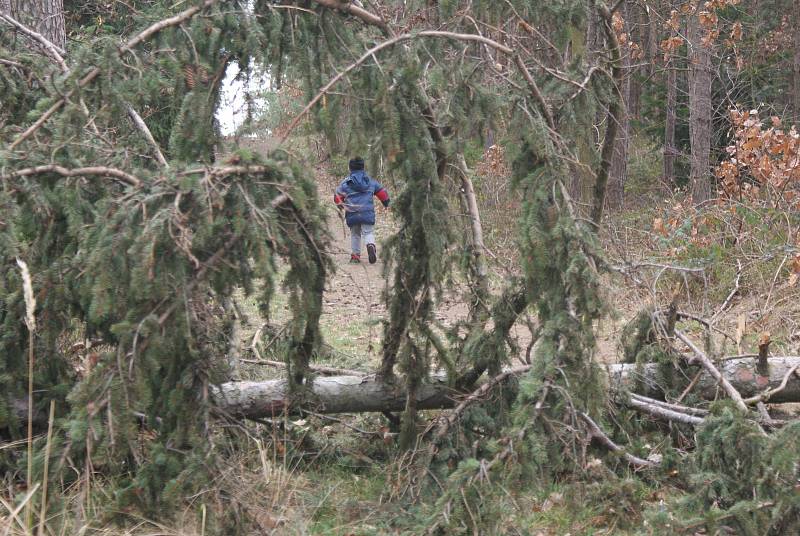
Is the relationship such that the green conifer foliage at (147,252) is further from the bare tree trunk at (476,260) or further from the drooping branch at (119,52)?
the bare tree trunk at (476,260)

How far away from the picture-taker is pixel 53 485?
4121 mm

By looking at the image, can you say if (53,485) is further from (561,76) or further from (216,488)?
(561,76)

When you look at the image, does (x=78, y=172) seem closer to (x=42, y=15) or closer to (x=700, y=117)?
(x=42, y=15)

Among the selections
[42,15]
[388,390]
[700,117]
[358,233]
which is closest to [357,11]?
[388,390]

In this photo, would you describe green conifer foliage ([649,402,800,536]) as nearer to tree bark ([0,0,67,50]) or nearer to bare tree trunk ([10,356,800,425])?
bare tree trunk ([10,356,800,425])

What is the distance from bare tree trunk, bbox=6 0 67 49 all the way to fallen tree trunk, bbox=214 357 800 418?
152 inches

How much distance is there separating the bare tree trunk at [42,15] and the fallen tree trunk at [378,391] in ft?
12.6

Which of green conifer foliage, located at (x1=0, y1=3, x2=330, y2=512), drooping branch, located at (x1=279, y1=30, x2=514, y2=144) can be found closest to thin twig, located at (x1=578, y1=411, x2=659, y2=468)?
green conifer foliage, located at (x1=0, y1=3, x2=330, y2=512)

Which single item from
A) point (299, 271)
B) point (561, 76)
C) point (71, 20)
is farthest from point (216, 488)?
point (71, 20)

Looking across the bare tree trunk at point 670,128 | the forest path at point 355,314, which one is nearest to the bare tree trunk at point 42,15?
the forest path at point 355,314

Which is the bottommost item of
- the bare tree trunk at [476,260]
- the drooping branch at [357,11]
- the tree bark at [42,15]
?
the bare tree trunk at [476,260]

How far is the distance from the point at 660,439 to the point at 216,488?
2.99 m

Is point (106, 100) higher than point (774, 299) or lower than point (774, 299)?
higher

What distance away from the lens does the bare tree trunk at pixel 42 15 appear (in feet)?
24.0
